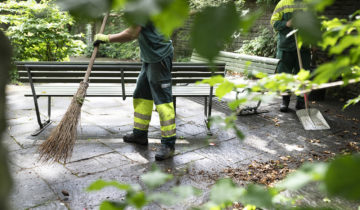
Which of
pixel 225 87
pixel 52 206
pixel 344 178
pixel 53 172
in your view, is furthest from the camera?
pixel 53 172

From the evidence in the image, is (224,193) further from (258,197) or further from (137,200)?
(137,200)

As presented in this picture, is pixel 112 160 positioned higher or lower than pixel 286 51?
lower

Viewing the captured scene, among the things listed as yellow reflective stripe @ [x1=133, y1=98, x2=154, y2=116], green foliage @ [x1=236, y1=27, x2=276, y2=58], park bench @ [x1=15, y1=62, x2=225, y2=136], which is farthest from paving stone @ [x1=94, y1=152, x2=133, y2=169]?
green foliage @ [x1=236, y1=27, x2=276, y2=58]

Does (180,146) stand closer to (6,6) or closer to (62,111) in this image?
(62,111)

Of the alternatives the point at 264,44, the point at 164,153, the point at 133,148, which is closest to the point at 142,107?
the point at 133,148

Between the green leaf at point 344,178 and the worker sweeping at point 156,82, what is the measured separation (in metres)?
2.60

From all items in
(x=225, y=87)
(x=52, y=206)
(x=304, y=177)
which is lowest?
(x=52, y=206)

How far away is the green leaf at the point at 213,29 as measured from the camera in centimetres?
44

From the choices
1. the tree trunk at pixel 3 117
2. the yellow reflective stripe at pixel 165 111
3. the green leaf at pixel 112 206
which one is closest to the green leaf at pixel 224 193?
the green leaf at pixel 112 206

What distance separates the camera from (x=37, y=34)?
257 inches

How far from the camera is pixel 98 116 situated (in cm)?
488

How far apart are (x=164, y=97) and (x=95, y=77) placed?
1.45 meters

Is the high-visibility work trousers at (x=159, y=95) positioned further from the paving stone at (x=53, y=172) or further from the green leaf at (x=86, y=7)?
the green leaf at (x=86, y=7)

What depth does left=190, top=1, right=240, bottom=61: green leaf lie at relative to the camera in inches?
17.4
